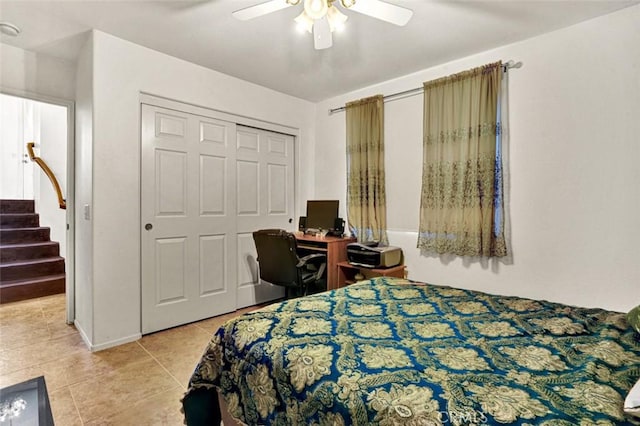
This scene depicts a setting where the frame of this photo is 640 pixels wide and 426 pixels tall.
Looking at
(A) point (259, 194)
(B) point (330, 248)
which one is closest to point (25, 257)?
(A) point (259, 194)

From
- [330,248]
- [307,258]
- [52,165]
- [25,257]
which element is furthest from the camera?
[52,165]

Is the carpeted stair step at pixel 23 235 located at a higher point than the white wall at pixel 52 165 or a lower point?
lower

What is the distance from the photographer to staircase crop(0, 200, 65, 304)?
3.73 meters

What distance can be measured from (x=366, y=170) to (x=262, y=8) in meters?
2.04

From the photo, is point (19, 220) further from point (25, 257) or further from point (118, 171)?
point (118, 171)

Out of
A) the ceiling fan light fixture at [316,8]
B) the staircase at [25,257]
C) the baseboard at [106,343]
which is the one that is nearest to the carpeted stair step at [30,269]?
the staircase at [25,257]

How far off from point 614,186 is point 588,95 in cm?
68

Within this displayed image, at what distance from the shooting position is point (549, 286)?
2.38 metres

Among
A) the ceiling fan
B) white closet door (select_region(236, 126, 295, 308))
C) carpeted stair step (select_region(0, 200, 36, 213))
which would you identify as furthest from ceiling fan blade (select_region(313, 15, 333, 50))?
carpeted stair step (select_region(0, 200, 36, 213))

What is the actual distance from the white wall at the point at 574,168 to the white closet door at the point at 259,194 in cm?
204

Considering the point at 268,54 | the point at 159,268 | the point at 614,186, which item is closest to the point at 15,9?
the point at 268,54

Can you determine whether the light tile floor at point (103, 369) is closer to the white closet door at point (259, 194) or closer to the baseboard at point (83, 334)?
the baseboard at point (83, 334)

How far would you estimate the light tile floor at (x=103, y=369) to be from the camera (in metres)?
1.73

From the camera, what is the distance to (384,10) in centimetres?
169
